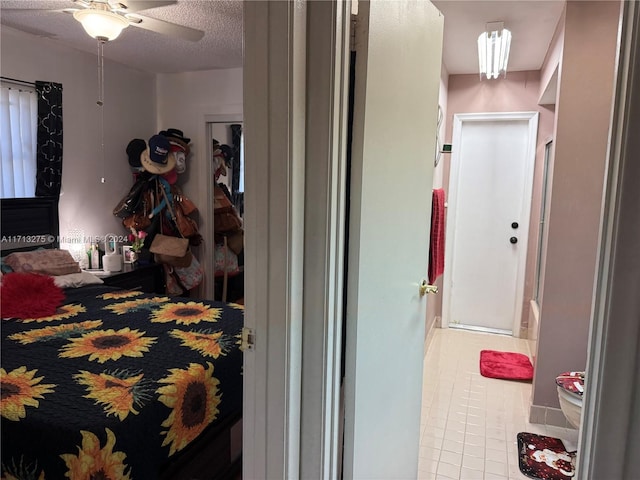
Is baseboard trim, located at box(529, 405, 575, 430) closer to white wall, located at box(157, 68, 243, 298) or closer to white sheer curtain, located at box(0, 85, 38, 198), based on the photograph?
white wall, located at box(157, 68, 243, 298)

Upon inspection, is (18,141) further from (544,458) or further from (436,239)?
(544,458)

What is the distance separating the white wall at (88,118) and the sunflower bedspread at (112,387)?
4.45 ft

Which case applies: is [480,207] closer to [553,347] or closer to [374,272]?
[553,347]

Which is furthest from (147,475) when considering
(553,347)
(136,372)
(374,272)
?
(553,347)

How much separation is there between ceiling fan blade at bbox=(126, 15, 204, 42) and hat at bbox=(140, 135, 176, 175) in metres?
1.58

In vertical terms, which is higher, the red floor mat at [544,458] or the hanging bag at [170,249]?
the hanging bag at [170,249]

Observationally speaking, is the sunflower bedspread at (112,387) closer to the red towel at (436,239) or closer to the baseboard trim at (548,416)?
the red towel at (436,239)

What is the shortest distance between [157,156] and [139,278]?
3.41 ft

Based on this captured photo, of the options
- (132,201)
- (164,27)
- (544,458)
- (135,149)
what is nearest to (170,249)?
(132,201)

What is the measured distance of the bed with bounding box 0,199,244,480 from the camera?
1440mm

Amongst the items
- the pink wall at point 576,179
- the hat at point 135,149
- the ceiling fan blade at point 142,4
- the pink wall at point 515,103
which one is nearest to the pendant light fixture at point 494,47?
the pink wall at point 576,179

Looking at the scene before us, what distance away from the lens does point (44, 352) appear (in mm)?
1951

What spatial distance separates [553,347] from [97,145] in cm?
361

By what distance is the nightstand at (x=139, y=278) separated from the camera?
353 centimetres
